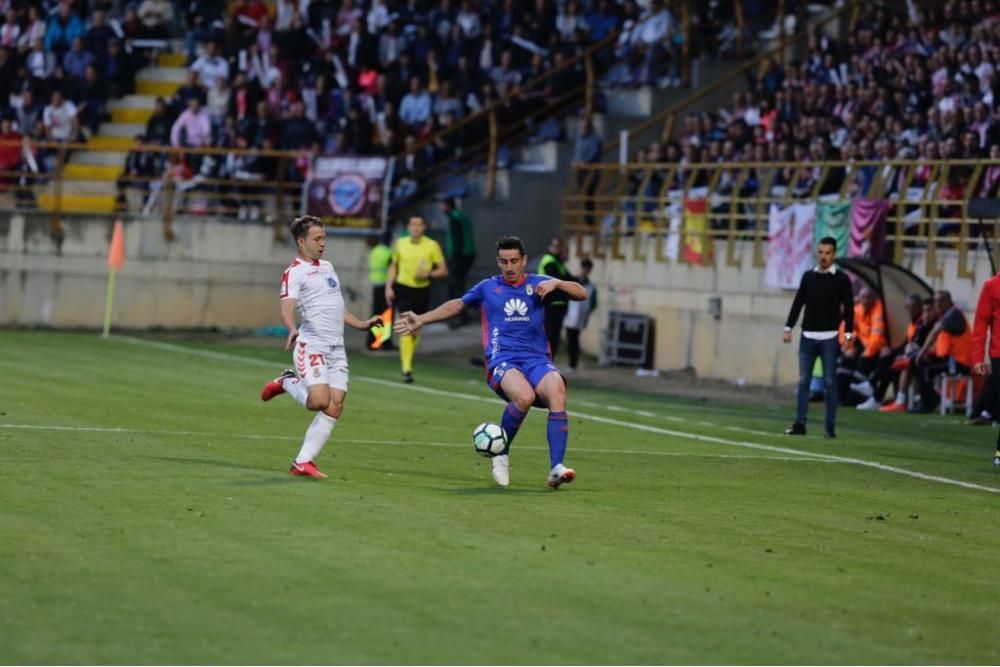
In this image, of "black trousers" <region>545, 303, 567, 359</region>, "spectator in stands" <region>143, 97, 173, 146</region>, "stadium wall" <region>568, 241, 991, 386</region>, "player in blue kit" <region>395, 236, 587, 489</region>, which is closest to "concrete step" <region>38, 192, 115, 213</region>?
"spectator in stands" <region>143, 97, 173, 146</region>

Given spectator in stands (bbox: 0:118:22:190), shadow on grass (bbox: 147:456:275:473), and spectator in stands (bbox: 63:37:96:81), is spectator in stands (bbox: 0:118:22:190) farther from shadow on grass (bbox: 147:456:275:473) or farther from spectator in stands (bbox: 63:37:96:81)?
Answer: shadow on grass (bbox: 147:456:275:473)

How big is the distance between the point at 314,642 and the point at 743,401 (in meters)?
19.2

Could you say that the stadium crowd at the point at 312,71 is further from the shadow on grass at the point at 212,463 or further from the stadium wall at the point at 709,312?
the shadow on grass at the point at 212,463

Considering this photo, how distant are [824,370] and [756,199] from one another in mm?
10326

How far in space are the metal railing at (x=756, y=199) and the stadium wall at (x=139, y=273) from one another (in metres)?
6.98

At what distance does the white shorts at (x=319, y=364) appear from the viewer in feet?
47.4

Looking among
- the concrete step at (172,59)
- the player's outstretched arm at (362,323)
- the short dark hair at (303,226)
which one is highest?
the concrete step at (172,59)

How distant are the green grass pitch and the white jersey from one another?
1.06 meters

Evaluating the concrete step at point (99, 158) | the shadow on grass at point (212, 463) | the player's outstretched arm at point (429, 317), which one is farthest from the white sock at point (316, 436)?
the concrete step at point (99, 158)

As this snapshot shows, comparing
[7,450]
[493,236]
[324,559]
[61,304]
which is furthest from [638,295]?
[324,559]

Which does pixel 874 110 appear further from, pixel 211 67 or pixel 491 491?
pixel 491 491

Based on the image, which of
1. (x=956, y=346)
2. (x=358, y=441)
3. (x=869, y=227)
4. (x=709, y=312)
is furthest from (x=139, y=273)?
(x=358, y=441)

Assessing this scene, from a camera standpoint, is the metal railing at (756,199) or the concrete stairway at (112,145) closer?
the metal railing at (756,199)

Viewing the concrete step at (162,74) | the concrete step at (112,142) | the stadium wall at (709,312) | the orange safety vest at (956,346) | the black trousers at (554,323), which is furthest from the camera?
the concrete step at (162,74)
